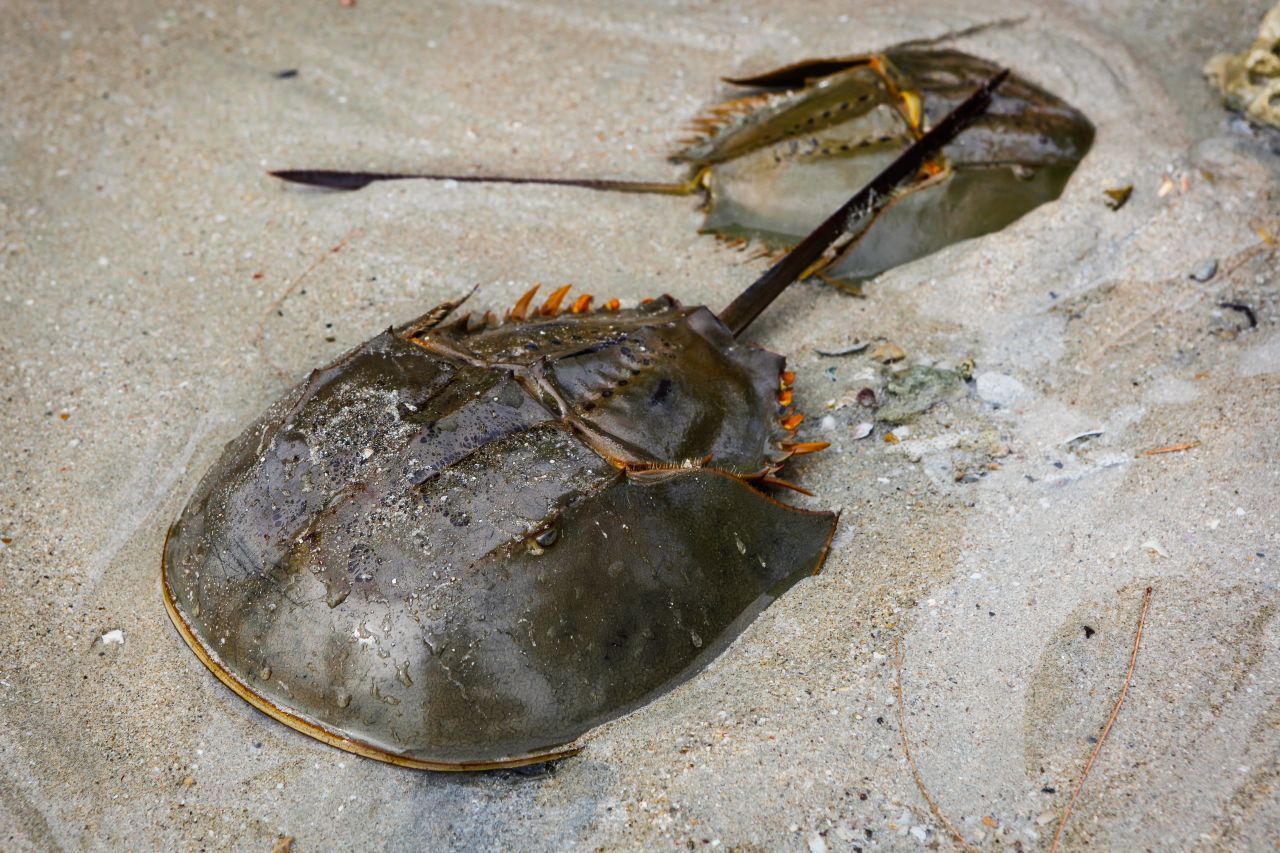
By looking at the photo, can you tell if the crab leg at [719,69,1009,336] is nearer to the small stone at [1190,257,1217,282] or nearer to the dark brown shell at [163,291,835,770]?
the dark brown shell at [163,291,835,770]

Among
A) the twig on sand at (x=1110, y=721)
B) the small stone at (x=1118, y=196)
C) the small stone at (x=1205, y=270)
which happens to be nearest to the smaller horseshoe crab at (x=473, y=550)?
the twig on sand at (x=1110, y=721)

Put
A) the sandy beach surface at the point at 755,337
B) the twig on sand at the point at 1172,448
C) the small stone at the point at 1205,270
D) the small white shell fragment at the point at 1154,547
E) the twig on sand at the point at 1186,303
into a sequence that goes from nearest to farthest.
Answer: the sandy beach surface at the point at 755,337
the small white shell fragment at the point at 1154,547
the twig on sand at the point at 1172,448
the twig on sand at the point at 1186,303
the small stone at the point at 1205,270

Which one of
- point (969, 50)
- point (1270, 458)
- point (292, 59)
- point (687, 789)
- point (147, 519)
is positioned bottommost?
point (147, 519)

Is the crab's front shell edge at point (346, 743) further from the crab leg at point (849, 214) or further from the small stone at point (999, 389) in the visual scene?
the small stone at point (999, 389)

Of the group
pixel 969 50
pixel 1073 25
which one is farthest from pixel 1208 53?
pixel 969 50

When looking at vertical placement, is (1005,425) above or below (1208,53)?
below

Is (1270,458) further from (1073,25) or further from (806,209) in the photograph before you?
(1073,25)

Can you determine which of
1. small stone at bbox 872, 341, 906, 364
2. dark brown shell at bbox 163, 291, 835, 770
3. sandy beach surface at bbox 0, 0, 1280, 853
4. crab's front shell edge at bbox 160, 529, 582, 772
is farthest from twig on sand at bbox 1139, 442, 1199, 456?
crab's front shell edge at bbox 160, 529, 582, 772
